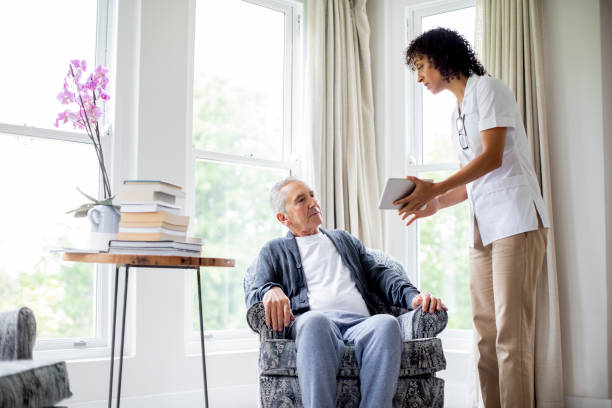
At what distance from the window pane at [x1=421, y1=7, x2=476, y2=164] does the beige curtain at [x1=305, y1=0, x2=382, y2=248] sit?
35cm

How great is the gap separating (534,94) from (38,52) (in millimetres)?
2578

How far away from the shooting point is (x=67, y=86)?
248 cm

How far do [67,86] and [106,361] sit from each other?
1276 millimetres

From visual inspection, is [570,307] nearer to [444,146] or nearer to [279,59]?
[444,146]

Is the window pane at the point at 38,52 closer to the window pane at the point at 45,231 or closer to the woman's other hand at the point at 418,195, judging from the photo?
the window pane at the point at 45,231

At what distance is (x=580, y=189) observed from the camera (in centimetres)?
312

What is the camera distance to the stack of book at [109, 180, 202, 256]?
2.19 m

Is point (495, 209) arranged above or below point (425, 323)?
above

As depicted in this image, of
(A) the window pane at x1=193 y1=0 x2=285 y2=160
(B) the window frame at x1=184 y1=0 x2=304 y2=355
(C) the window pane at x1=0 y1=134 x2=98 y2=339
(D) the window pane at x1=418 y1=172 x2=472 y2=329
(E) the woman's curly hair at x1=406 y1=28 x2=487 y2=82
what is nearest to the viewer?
(E) the woman's curly hair at x1=406 y1=28 x2=487 y2=82

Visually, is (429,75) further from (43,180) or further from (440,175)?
(43,180)

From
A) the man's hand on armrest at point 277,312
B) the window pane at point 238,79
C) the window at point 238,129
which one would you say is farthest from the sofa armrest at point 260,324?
the window pane at point 238,79

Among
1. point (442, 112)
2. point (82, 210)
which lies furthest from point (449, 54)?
point (82, 210)

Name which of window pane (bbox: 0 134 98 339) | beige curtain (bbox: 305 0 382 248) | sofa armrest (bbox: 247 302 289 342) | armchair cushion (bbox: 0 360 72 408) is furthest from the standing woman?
window pane (bbox: 0 134 98 339)

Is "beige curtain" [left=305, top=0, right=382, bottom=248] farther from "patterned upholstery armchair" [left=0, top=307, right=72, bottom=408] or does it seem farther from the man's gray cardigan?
"patterned upholstery armchair" [left=0, top=307, right=72, bottom=408]
